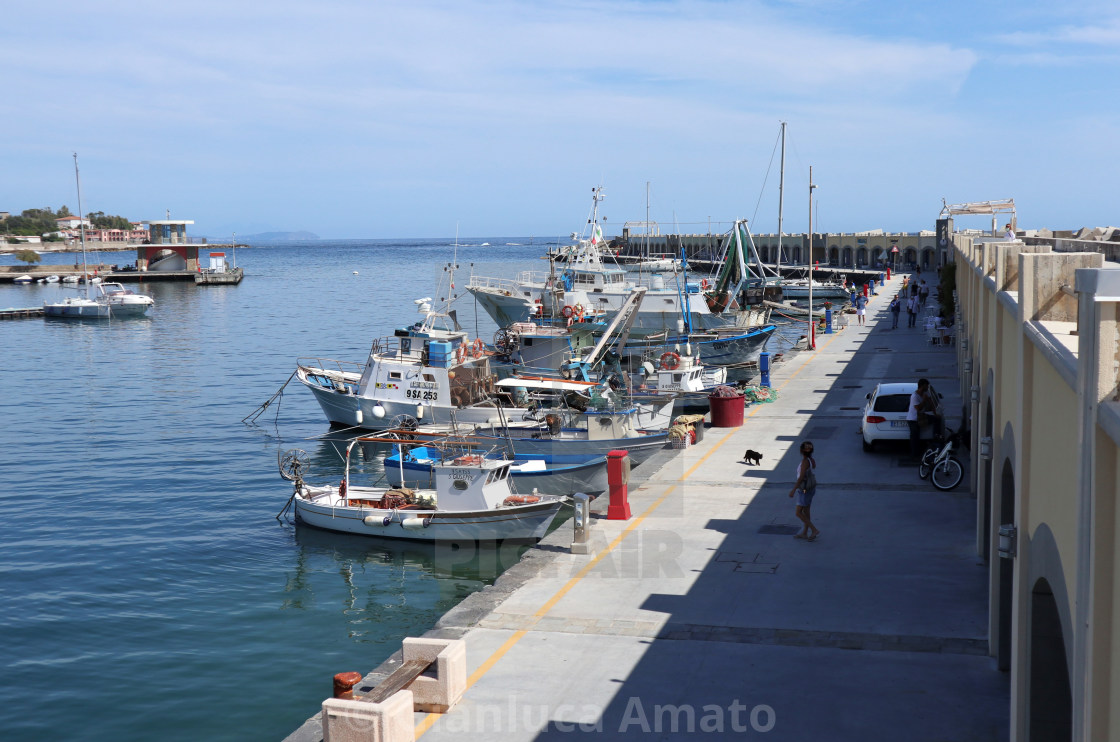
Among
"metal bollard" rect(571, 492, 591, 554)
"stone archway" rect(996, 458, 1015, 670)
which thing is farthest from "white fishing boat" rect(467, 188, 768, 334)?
"stone archway" rect(996, 458, 1015, 670)

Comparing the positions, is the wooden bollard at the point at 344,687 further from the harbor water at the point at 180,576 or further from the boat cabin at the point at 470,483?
the boat cabin at the point at 470,483

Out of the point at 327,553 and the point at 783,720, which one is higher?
the point at 783,720

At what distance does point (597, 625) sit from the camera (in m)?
13.6

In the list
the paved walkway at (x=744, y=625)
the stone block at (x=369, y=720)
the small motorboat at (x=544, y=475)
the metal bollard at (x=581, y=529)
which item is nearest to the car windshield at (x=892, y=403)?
the paved walkway at (x=744, y=625)

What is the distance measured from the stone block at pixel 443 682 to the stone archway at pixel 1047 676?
19.2 ft

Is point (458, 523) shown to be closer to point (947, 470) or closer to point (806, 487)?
point (806, 487)

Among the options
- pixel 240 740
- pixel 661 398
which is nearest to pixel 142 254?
pixel 661 398

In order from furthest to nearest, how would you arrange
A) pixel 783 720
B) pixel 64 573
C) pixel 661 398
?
pixel 661 398 → pixel 64 573 → pixel 783 720

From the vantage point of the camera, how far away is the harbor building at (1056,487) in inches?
204

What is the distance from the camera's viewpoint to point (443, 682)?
1119cm

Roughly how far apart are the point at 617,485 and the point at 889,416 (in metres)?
8.41

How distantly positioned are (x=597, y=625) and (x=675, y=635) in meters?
1.07

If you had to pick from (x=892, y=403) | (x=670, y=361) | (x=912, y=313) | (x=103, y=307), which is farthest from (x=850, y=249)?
(x=892, y=403)

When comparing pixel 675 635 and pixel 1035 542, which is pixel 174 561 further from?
pixel 1035 542
